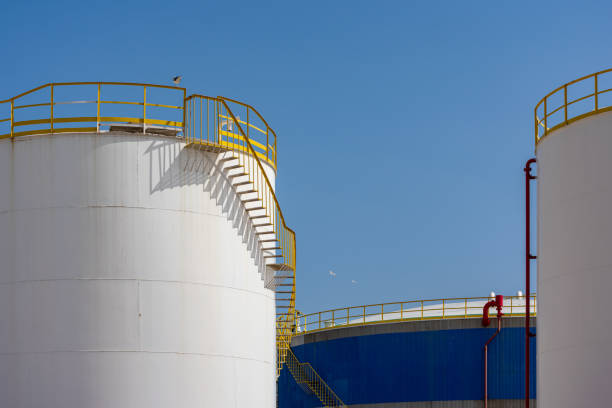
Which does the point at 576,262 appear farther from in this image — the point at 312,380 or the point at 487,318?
the point at 312,380

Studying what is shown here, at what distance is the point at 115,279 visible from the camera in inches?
774

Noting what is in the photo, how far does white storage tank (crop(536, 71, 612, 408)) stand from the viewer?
17.2 metres

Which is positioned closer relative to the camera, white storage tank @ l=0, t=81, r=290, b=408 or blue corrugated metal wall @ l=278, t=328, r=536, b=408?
white storage tank @ l=0, t=81, r=290, b=408

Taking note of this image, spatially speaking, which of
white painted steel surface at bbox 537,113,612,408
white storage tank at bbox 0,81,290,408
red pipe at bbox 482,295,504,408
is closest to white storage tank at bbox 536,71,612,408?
white painted steel surface at bbox 537,113,612,408

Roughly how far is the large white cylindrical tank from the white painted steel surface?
22.8 feet

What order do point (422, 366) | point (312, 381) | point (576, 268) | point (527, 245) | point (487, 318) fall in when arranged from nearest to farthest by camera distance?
point (576, 268) → point (527, 245) → point (487, 318) → point (422, 366) → point (312, 381)

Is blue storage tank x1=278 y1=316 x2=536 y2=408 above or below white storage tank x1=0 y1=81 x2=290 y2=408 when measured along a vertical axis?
below

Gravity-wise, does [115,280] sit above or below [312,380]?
above

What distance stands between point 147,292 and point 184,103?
4.61 metres

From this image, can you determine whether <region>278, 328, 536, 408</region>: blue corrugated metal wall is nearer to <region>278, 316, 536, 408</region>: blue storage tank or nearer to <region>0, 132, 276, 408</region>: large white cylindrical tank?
<region>278, 316, 536, 408</region>: blue storage tank

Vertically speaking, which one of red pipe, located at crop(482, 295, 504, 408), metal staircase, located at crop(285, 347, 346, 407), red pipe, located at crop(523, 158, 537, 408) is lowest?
metal staircase, located at crop(285, 347, 346, 407)

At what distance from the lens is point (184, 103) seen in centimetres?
2142

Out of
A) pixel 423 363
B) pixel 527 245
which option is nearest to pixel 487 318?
pixel 423 363

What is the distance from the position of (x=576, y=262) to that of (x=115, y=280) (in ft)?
31.5
